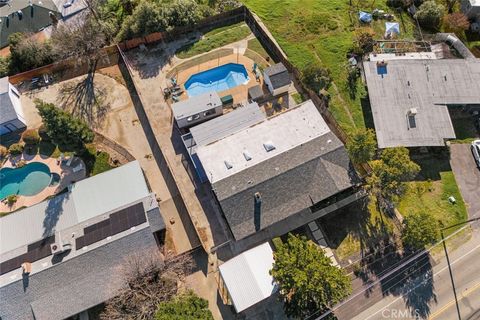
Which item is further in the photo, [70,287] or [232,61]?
[232,61]

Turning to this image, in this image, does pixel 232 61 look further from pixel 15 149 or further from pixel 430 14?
pixel 430 14

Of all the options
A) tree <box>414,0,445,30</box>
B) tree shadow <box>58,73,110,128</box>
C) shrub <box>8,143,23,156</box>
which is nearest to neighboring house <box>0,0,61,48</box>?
tree shadow <box>58,73,110,128</box>

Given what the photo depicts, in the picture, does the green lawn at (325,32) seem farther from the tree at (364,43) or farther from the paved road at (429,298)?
the paved road at (429,298)

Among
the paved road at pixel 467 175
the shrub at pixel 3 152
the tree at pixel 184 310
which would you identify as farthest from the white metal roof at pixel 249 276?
the shrub at pixel 3 152

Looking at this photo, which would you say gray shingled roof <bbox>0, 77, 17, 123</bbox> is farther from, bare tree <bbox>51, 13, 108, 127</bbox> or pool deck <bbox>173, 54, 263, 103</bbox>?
pool deck <bbox>173, 54, 263, 103</bbox>

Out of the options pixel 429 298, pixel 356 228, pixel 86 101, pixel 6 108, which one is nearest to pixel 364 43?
pixel 356 228

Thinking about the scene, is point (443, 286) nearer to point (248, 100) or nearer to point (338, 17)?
point (248, 100)
